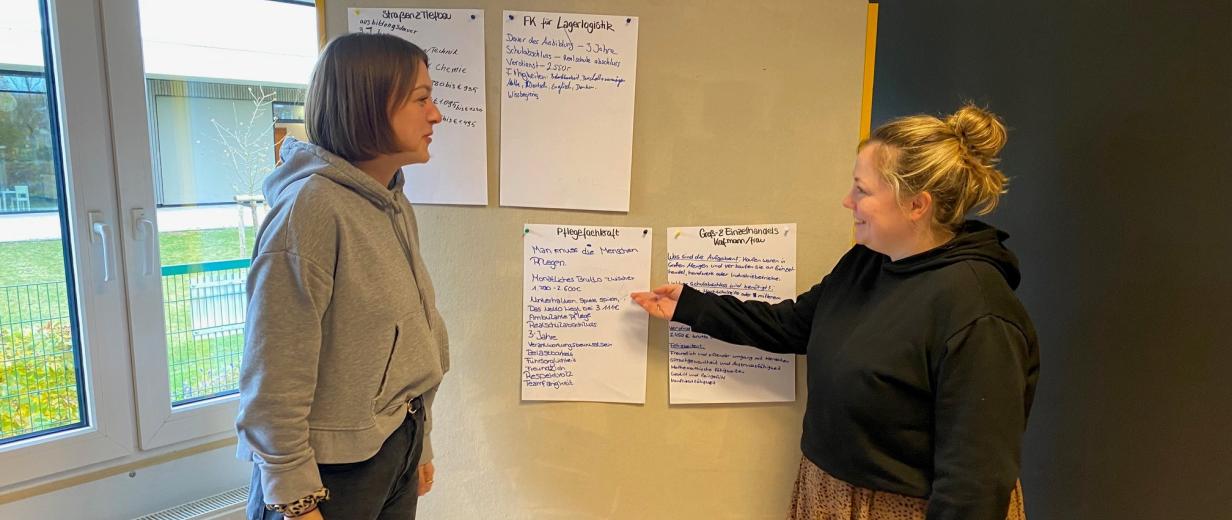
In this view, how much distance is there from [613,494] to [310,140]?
1.03 m

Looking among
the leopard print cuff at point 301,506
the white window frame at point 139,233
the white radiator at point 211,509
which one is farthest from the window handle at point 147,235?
the leopard print cuff at point 301,506

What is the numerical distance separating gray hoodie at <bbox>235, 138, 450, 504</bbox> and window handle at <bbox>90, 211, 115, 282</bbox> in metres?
0.89

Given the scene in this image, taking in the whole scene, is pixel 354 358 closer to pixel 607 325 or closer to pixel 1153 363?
pixel 607 325

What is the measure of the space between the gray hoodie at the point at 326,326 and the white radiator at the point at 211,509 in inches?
40.0

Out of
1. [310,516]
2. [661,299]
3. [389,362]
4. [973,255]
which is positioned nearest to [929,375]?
[973,255]

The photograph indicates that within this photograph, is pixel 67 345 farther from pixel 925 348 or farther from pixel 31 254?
pixel 925 348

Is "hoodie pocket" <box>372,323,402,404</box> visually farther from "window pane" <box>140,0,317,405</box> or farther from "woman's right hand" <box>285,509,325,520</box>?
"window pane" <box>140,0,317,405</box>

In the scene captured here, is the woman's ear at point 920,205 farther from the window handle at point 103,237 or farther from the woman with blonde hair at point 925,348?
the window handle at point 103,237

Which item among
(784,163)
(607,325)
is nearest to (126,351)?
(607,325)

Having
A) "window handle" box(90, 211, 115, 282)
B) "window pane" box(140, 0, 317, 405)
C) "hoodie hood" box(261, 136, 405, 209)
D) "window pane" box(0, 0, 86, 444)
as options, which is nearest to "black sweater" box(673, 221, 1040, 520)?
"hoodie hood" box(261, 136, 405, 209)

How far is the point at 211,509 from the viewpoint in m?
1.85

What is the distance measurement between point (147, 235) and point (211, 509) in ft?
2.45

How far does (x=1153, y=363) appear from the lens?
4.76ft

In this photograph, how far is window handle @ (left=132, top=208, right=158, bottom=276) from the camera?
67.3 inches
